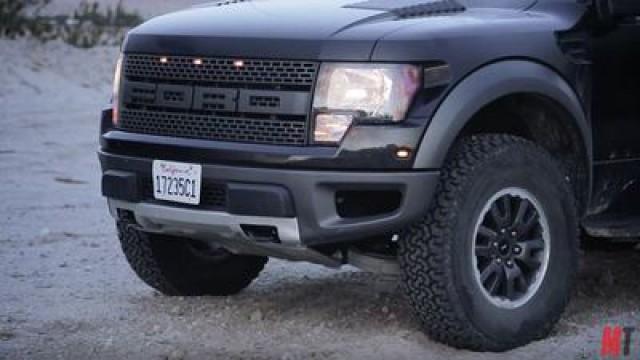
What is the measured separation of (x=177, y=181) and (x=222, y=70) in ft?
1.71

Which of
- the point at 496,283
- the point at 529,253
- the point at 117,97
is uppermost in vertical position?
the point at 117,97

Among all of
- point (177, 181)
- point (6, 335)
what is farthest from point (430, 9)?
point (6, 335)

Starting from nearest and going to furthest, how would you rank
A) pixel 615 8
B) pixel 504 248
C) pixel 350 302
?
pixel 504 248 → pixel 615 8 → pixel 350 302

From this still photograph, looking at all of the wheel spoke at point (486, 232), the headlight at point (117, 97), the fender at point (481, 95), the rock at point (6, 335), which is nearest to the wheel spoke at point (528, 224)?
the wheel spoke at point (486, 232)

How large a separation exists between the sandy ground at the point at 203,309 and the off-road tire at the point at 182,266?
3.2 inches

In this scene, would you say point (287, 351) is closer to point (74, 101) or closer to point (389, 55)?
point (389, 55)

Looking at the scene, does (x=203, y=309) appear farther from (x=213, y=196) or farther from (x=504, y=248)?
(x=504, y=248)

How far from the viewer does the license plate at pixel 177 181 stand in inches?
195

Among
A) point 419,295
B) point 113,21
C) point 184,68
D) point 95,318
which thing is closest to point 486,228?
point 419,295

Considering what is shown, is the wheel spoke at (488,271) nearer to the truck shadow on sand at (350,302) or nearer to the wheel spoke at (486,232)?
the wheel spoke at (486,232)

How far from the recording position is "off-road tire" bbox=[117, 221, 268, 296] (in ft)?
19.2

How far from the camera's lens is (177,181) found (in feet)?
16.4

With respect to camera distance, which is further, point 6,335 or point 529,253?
point 6,335

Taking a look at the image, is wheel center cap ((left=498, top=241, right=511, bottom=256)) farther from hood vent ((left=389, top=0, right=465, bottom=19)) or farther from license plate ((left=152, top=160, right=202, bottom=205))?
license plate ((left=152, top=160, right=202, bottom=205))
